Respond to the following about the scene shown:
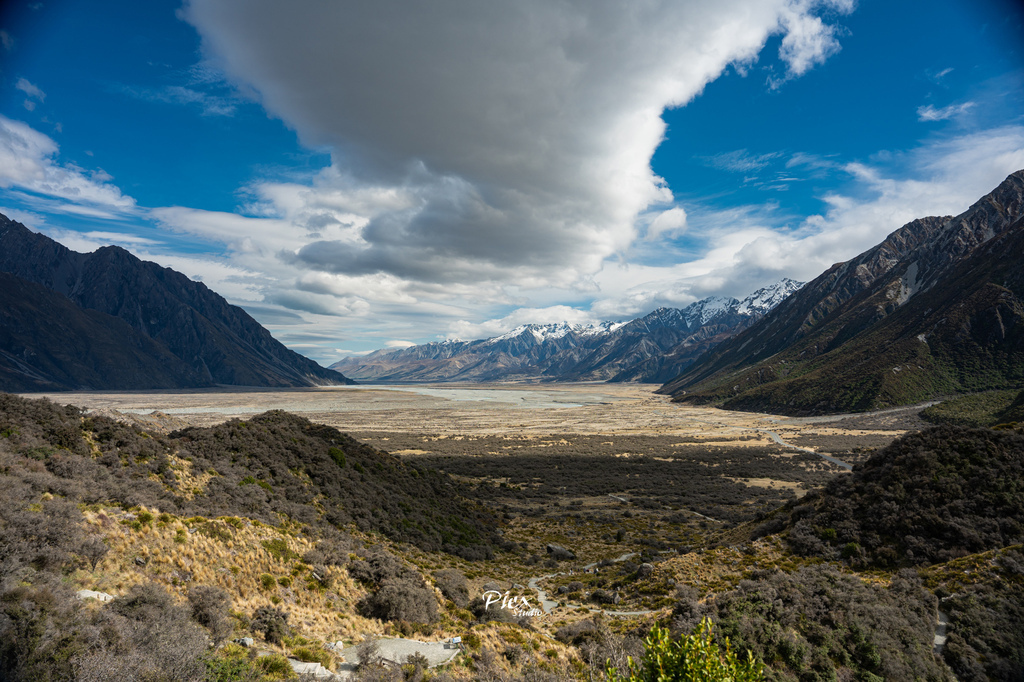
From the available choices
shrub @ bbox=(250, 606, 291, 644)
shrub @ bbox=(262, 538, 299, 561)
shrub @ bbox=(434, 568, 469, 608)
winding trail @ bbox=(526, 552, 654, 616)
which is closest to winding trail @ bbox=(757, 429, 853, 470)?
winding trail @ bbox=(526, 552, 654, 616)

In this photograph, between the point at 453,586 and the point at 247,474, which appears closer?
the point at 453,586

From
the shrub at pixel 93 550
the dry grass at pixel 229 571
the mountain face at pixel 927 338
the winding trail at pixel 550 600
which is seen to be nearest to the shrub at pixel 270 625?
the dry grass at pixel 229 571

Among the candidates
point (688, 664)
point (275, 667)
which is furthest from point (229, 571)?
point (688, 664)

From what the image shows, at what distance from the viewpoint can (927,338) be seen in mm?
128625

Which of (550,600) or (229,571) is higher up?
(229,571)

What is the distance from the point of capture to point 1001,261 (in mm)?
132875

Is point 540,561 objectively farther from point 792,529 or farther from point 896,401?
point 896,401

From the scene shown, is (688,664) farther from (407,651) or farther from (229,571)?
(229,571)

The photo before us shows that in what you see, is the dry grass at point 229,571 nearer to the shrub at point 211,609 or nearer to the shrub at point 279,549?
the shrub at point 279,549

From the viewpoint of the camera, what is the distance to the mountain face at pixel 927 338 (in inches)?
4466

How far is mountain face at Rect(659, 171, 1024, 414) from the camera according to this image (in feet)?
372

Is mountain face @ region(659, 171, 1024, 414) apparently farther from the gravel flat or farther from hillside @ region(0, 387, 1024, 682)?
the gravel flat

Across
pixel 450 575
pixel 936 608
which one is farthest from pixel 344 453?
pixel 936 608

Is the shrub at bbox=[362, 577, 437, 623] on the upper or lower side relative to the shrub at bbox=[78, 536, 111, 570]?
lower
